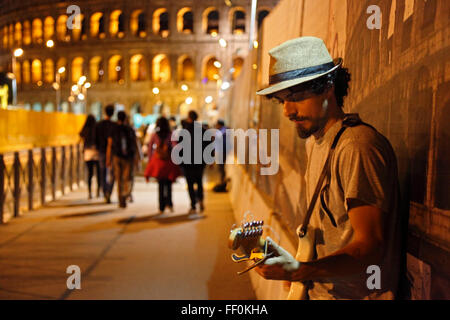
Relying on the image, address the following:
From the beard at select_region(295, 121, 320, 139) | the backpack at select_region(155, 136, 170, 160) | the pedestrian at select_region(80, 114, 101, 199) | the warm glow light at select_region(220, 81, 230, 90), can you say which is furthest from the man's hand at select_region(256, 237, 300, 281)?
the warm glow light at select_region(220, 81, 230, 90)

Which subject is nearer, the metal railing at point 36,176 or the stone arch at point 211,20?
the metal railing at point 36,176

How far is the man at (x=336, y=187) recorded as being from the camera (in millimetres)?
1711

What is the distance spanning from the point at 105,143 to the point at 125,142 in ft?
2.70

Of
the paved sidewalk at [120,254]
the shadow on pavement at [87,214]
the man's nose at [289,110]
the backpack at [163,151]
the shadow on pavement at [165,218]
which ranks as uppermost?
the man's nose at [289,110]

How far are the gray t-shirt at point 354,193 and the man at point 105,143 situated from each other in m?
9.47

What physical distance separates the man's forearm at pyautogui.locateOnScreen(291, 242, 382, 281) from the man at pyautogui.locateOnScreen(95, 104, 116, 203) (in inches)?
386

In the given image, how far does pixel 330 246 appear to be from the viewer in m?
2.00

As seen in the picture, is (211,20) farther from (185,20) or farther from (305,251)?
(305,251)

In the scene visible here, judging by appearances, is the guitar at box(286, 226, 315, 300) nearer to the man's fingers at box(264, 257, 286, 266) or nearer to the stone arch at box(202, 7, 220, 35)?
the man's fingers at box(264, 257, 286, 266)

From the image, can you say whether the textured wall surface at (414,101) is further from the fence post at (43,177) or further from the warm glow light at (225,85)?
the warm glow light at (225,85)

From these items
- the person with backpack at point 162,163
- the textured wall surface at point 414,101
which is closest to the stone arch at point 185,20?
the person with backpack at point 162,163

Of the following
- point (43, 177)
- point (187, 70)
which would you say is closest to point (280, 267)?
point (43, 177)

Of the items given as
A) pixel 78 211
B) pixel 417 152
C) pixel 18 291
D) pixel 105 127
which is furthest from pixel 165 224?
pixel 417 152

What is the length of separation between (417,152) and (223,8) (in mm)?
56414
